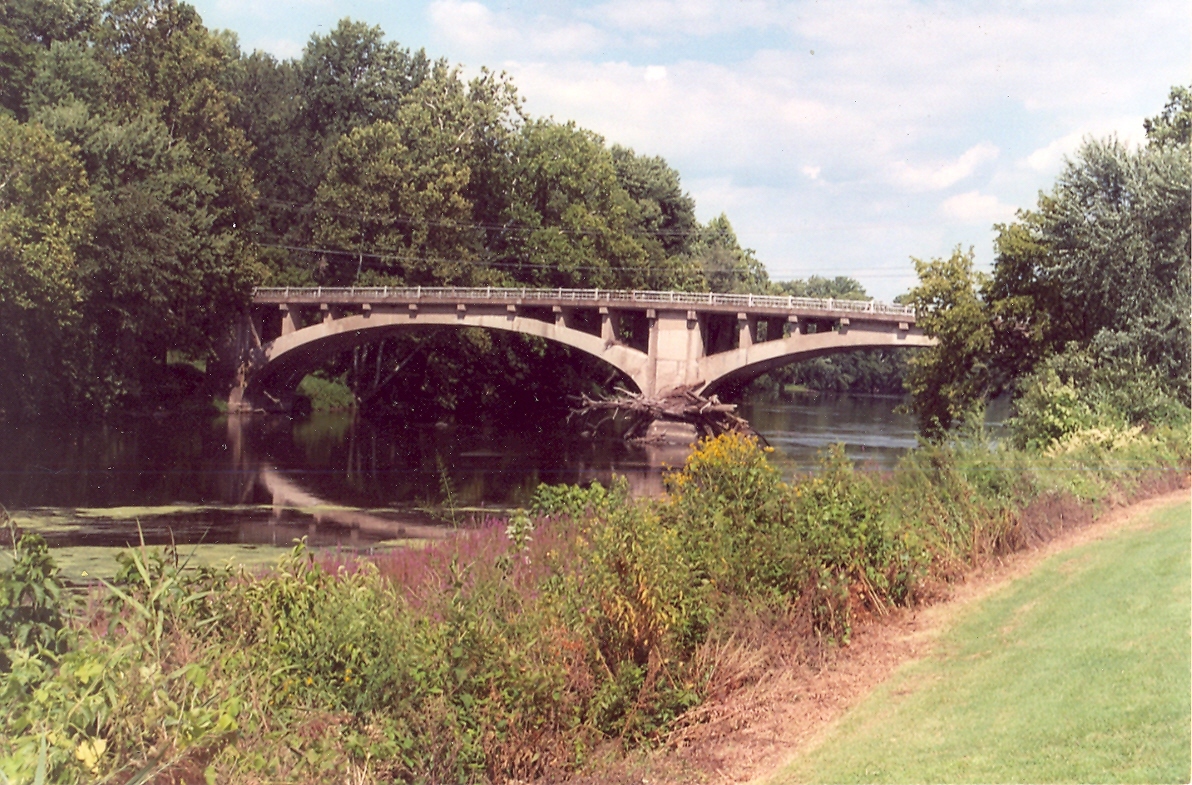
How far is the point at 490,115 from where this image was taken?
222ft

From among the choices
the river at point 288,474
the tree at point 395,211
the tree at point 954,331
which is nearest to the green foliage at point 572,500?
the river at point 288,474

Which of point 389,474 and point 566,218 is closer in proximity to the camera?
point 389,474

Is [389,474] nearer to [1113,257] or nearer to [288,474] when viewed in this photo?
[288,474]

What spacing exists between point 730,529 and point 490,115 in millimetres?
57330

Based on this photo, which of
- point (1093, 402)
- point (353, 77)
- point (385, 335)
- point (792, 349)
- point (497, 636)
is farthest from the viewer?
point (353, 77)

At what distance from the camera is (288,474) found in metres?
37.2

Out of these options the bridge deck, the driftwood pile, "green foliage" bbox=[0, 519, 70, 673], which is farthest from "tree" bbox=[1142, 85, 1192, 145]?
"green foliage" bbox=[0, 519, 70, 673]

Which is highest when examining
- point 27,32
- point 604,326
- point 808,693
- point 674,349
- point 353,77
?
point 353,77

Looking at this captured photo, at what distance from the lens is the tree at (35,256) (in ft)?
124

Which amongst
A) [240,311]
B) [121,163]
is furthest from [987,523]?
[240,311]

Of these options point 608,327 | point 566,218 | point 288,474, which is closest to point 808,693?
point 288,474

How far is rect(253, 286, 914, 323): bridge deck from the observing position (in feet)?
173

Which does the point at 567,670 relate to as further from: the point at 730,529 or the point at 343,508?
the point at 343,508

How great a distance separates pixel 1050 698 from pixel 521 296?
49.2m
